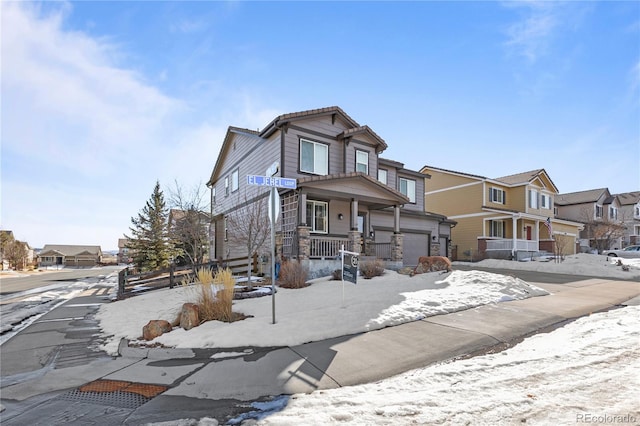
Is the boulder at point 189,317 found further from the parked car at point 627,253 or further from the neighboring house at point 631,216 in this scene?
the neighboring house at point 631,216

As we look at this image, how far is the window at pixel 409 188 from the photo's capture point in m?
21.8

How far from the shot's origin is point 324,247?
14.7 meters

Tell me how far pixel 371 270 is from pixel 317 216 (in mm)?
4357

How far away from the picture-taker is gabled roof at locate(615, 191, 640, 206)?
45.2 meters

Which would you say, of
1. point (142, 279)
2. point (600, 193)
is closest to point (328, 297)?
point (142, 279)

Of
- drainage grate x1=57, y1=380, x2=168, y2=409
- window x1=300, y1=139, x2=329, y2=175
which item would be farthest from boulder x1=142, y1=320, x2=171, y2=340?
window x1=300, y1=139, x2=329, y2=175

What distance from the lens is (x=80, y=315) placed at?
33.3 feet

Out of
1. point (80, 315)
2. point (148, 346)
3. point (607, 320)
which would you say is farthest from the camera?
point (80, 315)

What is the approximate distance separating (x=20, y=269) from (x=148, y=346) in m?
54.5

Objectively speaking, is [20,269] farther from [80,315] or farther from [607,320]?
[607,320]

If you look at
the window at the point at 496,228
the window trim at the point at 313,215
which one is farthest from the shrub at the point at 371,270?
the window at the point at 496,228

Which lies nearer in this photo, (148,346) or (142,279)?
(148,346)

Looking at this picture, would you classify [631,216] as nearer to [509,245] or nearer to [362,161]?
[509,245]

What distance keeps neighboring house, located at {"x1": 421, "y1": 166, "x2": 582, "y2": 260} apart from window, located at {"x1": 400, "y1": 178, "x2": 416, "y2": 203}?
7620mm
